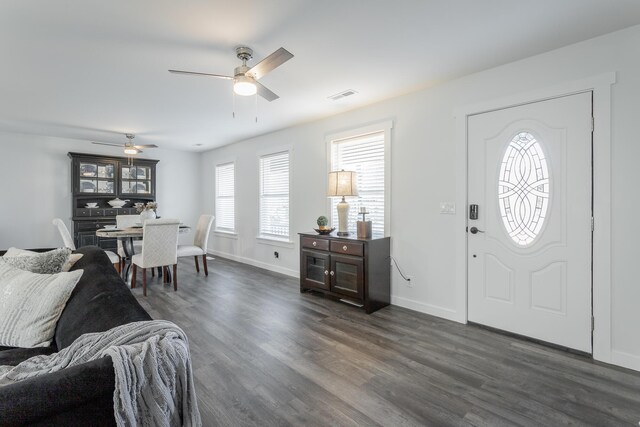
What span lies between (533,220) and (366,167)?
1.96 metres

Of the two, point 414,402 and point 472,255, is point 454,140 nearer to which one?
point 472,255

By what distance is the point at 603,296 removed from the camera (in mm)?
2389

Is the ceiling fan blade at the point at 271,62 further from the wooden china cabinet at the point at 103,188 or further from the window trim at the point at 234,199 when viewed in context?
the wooden china cabinet at the point at 103,188

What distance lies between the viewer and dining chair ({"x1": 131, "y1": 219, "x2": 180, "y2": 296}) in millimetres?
4094

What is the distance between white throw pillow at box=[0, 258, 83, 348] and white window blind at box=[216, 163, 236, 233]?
483 cm

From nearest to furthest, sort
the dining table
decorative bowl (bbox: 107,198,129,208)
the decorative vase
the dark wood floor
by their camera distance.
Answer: the dark wood floor, the dining table, the decorative vase, decorative bowl (bbox: 107,198,129,208)

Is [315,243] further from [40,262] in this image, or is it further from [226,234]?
[226,234]

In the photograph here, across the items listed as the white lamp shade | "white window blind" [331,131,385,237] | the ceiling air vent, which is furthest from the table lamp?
the ceiling air vent

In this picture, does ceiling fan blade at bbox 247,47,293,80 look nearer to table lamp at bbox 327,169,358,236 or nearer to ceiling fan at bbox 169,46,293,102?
ceiling fan at bbox 169,46,293,102

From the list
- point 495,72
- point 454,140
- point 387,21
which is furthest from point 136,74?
point 495,72

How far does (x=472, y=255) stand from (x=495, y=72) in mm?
1780

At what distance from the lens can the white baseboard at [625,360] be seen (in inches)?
89.0

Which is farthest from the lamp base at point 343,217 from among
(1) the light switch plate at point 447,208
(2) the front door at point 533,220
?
(2) the front door at point 533,220

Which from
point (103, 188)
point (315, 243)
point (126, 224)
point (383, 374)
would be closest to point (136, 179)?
point (103, 188)
